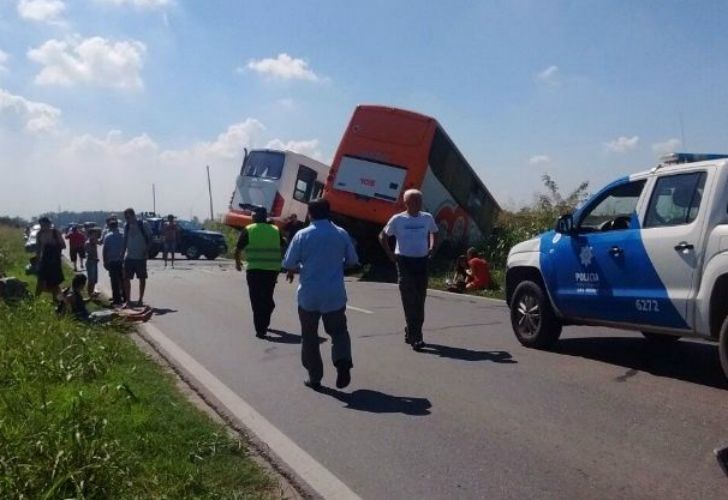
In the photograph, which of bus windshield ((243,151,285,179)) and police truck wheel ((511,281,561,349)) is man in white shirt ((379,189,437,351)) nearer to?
police truck wheel ((511,281,561,349))

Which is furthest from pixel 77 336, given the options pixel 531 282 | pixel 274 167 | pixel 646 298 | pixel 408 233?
pixel 274 167

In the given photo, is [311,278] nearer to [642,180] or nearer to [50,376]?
[50,376]

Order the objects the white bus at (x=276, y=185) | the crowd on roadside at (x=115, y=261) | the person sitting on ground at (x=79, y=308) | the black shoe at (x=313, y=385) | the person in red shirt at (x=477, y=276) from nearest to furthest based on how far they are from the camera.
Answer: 1. the black shoe at (x=313, y=385)
2. the person sitting on ground at (x=79, y=308)
3. the crowd on roadside at (x=115, y=261)
4. the person in red shirt at (x=477, y=276)
5. the white bus at (x=276, y=185)

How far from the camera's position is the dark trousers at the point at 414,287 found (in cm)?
970

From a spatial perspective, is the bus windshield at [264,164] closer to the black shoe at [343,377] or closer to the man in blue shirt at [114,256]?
the man in blue shirt at [114,256]

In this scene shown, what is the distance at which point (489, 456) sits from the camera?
566 centimetres

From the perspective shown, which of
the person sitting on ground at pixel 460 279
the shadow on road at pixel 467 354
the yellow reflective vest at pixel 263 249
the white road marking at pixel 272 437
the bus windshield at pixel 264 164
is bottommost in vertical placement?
the white road marking at pixel 272 437

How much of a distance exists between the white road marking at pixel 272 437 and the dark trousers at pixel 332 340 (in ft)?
2.49

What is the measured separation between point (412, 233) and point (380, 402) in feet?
9.54

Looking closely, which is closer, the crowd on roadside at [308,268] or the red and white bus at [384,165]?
the crowd on roadside at [308,268]

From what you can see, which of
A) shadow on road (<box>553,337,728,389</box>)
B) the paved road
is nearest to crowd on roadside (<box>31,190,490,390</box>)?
the paved road

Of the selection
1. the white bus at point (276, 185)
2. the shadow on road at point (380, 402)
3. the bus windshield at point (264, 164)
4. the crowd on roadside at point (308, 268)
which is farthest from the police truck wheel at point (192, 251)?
the shadow on road at point (380, 402)

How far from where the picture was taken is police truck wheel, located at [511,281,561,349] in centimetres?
934

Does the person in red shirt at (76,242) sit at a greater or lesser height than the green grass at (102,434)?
greater
